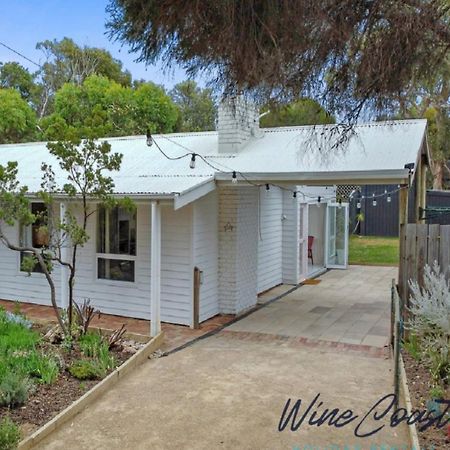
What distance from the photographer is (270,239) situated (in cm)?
1162

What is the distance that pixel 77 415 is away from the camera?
488cm

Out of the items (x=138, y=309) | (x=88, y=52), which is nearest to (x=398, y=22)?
(x=138, y=309)

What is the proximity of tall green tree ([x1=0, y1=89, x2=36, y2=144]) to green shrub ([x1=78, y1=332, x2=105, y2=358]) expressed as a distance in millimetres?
17182

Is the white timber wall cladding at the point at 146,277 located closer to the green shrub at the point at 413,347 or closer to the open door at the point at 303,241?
the green shrub at the point at 413,347

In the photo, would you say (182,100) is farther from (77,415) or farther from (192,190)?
(77,415)

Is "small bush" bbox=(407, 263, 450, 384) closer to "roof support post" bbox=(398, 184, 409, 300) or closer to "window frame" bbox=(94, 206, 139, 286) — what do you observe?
"roof support post" bbox=(398, 184, 409, 300)

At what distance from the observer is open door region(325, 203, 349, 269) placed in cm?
1520

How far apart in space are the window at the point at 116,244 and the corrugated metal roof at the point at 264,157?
0.74 metres

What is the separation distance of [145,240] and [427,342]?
491 cm

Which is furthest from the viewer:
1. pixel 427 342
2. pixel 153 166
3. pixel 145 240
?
pixel 153 166

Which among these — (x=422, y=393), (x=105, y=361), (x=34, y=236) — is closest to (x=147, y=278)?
(x=105, y=361)

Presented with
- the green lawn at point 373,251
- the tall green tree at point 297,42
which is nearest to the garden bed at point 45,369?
the tall green tree at point 297,42

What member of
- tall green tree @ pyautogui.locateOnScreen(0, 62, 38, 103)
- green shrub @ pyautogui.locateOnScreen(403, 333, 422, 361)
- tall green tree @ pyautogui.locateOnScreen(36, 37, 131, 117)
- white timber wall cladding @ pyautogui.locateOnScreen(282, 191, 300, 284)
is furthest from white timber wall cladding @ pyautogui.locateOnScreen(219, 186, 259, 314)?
tall green tree @ pyautogui.locateOnScreen(0, 62, 38, 103)

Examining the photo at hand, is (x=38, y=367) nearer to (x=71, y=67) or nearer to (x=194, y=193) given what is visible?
(x=194, y=193)
